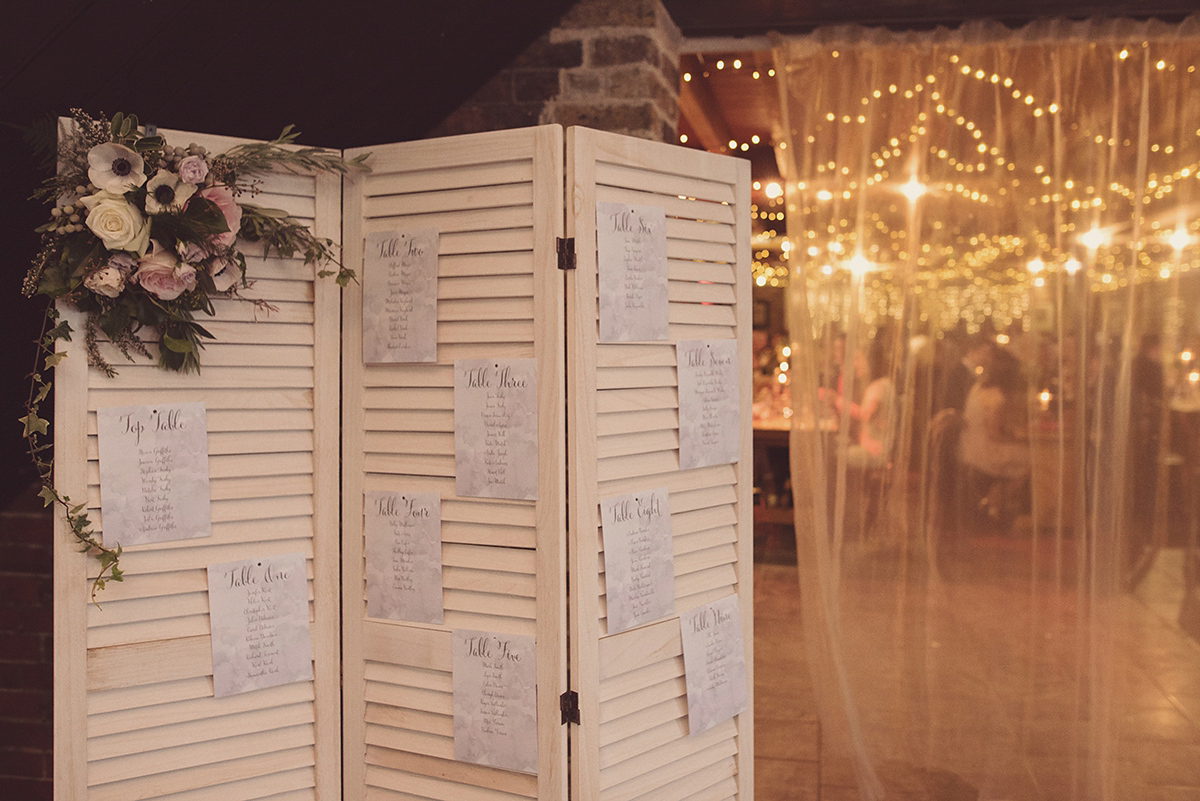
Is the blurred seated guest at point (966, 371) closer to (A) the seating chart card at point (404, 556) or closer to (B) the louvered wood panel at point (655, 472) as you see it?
(B) the louvered wood panel at point (655, 472)

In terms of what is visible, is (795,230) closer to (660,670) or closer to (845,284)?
(845,284)

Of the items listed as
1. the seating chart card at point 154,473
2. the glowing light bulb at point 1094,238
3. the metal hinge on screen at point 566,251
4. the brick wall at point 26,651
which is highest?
Result: the glowing light bulb at point 1094,238

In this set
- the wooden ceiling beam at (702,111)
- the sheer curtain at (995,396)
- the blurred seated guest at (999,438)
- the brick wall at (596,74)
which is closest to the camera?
the brick wall at (596,74)

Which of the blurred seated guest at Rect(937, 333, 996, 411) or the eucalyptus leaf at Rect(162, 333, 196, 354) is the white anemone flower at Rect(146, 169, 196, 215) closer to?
the eucalyptus leaf at Rect(162, 333, 196, 354)

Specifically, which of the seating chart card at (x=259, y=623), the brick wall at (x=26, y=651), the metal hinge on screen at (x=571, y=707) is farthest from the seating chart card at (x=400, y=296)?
the brick wall at (x=26, y=651)

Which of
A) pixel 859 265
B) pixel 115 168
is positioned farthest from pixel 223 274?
pixel 859 265

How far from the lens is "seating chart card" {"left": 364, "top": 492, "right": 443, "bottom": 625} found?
1677mm

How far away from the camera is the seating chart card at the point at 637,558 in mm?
1625

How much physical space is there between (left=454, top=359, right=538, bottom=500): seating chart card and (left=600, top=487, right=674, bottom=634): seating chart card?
6.6 inches

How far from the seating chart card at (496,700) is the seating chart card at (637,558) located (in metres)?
0.19

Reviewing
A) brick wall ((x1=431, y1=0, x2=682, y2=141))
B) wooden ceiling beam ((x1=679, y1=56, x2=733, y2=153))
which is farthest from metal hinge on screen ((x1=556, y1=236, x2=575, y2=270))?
wooden ceiling beam ((x1=679, y1=56, x2=733, y2=153))

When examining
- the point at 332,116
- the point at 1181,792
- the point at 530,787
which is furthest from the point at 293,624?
the point at 1181,792

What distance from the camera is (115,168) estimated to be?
4.82 ft

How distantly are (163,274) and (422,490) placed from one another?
0.61 metres
